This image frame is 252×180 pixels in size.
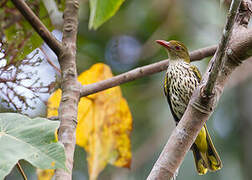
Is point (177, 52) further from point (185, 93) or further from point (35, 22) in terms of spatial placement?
point (35, 22)

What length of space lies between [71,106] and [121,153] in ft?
2.43

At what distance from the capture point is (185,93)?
11.0 ft

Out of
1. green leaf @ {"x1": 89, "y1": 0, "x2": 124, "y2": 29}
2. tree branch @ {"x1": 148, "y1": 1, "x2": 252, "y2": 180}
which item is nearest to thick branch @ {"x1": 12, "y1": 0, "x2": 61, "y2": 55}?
green leaf @ {"x1": 89, "y1": 0, "x2": 124, "y2": 29}

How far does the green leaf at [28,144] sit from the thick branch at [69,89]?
10.9 inches

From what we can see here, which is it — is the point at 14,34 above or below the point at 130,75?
above

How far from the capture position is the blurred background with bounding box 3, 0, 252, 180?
15.7 feet

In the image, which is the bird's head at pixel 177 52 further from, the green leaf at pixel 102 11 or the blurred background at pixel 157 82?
the green leaf at pixel 102 11

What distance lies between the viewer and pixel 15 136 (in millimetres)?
1546

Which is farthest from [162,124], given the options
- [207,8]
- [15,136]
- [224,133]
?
[15,136]

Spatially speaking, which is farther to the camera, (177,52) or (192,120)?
(177,52)

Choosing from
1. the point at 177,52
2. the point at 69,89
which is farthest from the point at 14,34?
the point at 177,52

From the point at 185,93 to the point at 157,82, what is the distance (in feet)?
5.91

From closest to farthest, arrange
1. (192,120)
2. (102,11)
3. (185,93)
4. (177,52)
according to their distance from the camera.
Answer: (192,120) → (102,11) → (185,93) → (177,52)

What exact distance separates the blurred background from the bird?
70 cm
